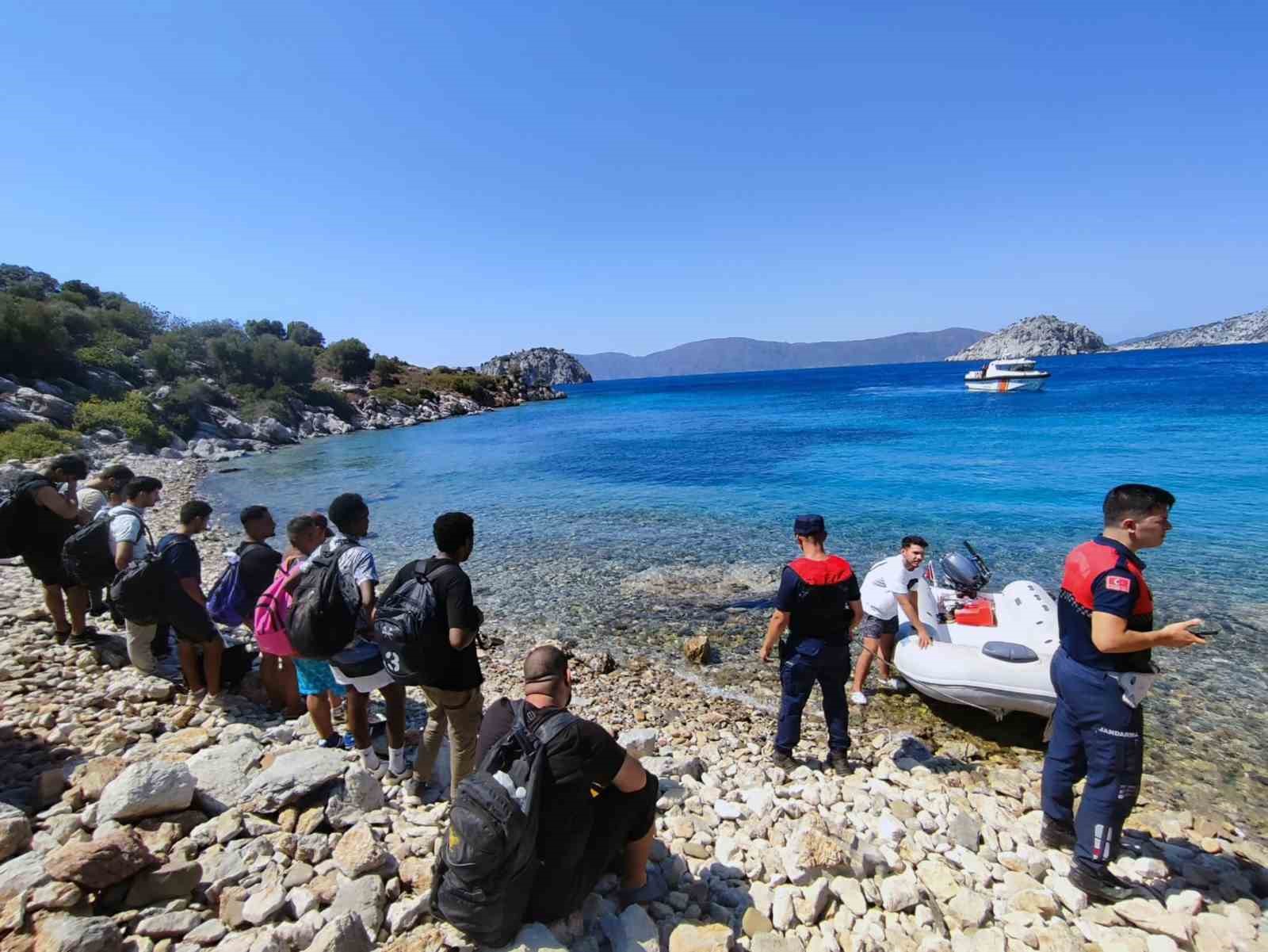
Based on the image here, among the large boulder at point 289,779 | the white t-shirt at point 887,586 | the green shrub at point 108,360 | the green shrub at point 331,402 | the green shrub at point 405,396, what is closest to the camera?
the large boulder at point 289,779

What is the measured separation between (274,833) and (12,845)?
45.7 inches

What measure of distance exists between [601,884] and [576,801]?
0.90 metres

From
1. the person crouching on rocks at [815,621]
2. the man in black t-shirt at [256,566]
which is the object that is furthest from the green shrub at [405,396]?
the person crouching on rocks at [815,621]

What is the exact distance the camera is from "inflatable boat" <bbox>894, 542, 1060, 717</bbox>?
5691 mm

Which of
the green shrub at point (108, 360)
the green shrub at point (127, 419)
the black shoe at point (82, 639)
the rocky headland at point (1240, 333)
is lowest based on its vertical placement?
the black shoe at point (82, 639)

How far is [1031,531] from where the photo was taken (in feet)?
46.3

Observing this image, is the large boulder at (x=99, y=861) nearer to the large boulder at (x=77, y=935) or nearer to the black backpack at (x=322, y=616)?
the large boulder at (x=77, y=935)

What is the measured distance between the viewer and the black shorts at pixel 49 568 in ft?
20.4

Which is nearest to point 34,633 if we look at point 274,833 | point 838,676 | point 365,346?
point 274,833

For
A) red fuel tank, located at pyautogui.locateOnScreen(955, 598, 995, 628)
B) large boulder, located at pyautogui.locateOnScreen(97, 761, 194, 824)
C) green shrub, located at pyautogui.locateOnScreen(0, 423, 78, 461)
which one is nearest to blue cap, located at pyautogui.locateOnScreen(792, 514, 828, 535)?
red fuel tank, located at pyautogui.locateOnScreen(955, 598, 995, 628)

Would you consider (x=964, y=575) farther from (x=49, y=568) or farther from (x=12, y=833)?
(x=49, y=568)

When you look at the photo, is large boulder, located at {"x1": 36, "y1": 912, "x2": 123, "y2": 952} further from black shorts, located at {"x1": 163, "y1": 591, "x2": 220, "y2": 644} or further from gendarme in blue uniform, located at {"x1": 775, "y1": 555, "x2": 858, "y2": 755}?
gendarme in blue uniform, located at {"x1": 775, "y1": 555, "x2": 858, "y2": 755}

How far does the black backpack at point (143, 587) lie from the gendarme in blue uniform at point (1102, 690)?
22.4 ft

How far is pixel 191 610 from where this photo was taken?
17.2 ft
